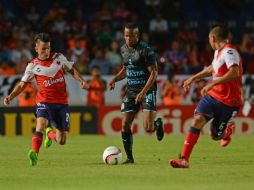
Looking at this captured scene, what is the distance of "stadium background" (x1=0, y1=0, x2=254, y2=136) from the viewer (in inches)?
851

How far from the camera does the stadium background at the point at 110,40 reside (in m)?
21.6

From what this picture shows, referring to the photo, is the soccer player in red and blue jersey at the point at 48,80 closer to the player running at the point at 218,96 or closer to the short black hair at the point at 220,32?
the player running at the point at 218,96

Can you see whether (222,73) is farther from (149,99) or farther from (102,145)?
(102,145)

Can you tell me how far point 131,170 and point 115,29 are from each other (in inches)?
556

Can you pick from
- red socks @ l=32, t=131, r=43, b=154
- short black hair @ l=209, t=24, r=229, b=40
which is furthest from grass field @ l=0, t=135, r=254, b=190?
short black hair @ l=209, t=24, r=229, b=40

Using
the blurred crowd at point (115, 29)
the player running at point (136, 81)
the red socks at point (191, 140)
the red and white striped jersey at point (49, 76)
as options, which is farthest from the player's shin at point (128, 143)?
the blurred crowd at point (115, 29)

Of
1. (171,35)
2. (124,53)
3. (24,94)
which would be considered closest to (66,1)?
(171,35)

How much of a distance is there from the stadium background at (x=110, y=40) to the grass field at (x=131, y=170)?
472 centimetres

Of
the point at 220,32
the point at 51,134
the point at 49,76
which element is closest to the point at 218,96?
the point at 220,32

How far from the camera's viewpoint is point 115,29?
82.4 feet

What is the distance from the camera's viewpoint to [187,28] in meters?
25.1

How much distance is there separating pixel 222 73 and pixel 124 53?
2.05 metres

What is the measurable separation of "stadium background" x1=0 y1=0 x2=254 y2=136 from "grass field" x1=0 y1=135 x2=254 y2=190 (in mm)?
4721

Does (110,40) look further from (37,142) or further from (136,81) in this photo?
(37,142)
